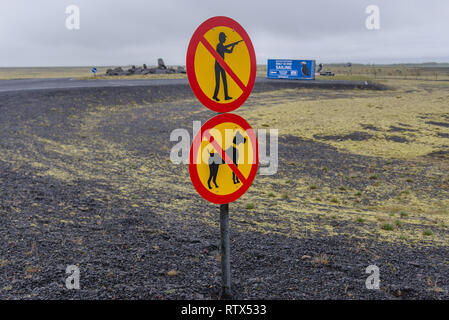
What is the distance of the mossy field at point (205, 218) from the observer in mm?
4184

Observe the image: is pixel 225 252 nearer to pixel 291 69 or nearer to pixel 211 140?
pixel 211 140

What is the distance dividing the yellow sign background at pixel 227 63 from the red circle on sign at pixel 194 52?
0.03m

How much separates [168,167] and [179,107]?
1383cm

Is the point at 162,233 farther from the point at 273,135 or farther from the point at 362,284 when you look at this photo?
the point at 273,135

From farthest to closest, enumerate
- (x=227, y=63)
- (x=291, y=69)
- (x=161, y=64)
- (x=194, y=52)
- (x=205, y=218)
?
(x=161, y=64)
(x=291, y=69)
(x=205, y=218)
(x=227, y=63)
(x=194, y=52)

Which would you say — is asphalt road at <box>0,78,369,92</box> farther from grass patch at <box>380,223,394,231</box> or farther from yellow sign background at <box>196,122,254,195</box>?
yellow sign background at <box>196,122,254,195</box>

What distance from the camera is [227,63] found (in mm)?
3219

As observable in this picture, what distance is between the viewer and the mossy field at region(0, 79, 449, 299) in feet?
13.7

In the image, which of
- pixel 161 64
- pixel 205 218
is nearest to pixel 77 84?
pixel 161 64

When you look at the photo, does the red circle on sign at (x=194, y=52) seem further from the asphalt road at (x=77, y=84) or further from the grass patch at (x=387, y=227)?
the asphalt road at (x=77, y=84)

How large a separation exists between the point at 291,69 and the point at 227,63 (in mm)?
44208

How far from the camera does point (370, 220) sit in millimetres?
7059

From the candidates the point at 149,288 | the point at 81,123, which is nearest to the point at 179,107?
the point at 81,123

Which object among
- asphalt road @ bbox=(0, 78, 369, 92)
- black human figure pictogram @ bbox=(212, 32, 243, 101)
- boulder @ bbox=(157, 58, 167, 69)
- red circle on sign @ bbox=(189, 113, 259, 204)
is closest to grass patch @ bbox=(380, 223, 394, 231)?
red circle on sign @ bbox=(189, 113, 259, 204)
